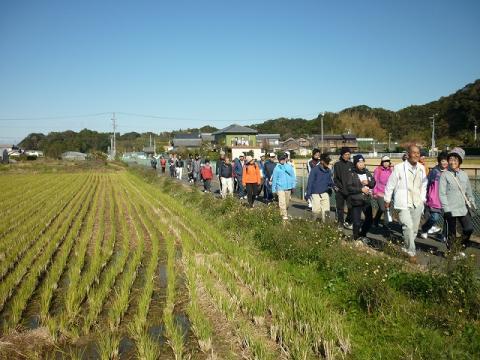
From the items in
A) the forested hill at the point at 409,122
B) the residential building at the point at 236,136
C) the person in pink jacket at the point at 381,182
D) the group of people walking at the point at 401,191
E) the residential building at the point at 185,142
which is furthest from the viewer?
the residential building at the point at 185,142

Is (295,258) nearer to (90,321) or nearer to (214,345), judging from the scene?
(214,345)

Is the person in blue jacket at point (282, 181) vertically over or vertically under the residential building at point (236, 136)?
under

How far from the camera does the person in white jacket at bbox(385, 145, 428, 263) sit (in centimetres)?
578

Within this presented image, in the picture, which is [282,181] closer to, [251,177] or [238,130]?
[251,177]

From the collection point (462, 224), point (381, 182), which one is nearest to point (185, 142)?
point (381, 182)

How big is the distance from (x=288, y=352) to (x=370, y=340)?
780mm

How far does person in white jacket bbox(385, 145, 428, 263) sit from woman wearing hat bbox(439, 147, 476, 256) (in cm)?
48

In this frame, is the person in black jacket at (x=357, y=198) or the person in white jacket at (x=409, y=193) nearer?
the person in white jacket at (x=409, y=193)

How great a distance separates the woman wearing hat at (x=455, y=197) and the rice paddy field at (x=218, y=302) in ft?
5.50

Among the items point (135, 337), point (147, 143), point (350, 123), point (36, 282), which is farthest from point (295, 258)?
point (147, 143)

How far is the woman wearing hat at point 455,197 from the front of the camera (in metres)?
6.17

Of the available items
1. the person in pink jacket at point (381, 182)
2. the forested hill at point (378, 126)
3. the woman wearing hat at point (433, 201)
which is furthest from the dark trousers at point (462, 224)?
the forested hill at point (378, 126)

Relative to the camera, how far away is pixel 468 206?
6.24m

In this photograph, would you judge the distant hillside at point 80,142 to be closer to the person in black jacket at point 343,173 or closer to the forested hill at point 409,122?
the forested hill at point 409,122
